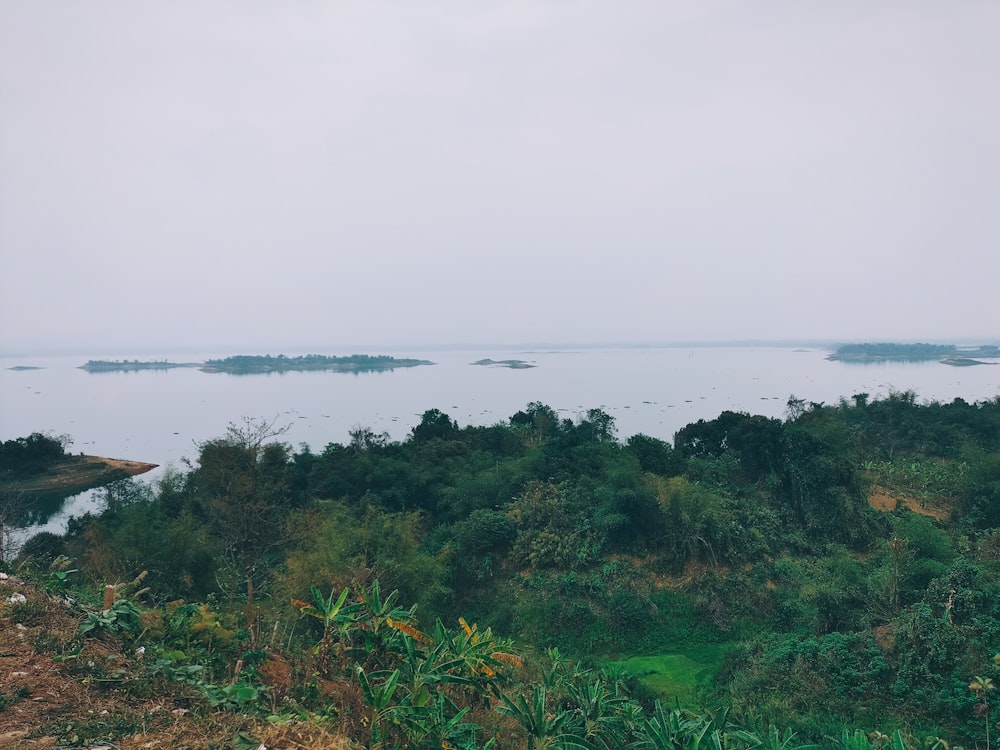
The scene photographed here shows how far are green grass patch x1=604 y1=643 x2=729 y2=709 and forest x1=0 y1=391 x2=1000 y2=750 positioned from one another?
0.21 feet

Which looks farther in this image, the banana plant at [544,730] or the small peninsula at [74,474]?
the small peninsula at [74,474]

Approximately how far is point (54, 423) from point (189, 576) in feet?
144

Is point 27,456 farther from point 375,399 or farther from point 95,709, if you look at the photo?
point 375,399

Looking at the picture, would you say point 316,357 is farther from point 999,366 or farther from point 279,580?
point 999,366

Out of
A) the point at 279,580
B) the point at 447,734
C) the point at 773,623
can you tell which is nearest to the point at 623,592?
the point at 773,623

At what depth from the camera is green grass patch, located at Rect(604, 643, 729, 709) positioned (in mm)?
9266

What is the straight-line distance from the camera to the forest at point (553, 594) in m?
3.80

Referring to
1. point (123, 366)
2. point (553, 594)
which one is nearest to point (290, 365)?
point (123, 366)

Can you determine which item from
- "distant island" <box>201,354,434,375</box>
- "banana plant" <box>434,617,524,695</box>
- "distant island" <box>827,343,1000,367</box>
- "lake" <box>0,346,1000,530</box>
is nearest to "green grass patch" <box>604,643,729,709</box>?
"banana plant" <box>434,617,524,695</box>

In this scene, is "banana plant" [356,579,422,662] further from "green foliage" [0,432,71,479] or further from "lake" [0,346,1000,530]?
"green foliage" [0,432,71,479]

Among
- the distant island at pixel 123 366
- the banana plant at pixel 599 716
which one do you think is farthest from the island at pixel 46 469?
the distant island at pixel 123 366

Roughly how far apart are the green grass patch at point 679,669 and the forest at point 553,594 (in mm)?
65

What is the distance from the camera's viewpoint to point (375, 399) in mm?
60406

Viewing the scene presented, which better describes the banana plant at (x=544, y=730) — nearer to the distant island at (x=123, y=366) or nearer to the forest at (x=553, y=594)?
the forest at (x=553, y=594)
